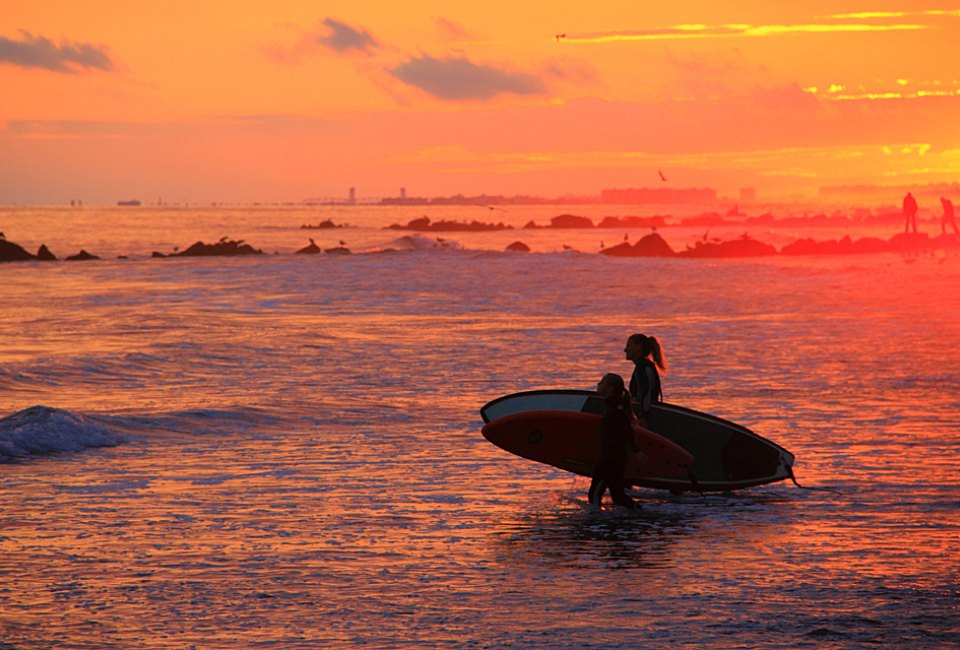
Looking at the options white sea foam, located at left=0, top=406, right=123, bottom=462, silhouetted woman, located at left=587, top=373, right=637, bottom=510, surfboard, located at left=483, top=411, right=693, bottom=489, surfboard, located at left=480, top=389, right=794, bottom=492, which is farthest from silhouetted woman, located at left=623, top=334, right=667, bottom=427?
white sea foam, located at left=0, top=406, right=123, bottom=462

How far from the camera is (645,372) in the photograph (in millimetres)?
13180

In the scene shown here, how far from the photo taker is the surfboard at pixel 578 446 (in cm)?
1295

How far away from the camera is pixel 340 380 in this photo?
23.5 m

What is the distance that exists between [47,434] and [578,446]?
7.60 m

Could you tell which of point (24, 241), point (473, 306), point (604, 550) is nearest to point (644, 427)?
point (604, 550)

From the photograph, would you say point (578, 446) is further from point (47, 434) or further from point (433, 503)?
point (47, 434)

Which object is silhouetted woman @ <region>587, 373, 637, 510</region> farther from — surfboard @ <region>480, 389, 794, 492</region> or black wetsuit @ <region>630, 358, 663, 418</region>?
surfboard @ <region>480, 389, 794, 492</region>

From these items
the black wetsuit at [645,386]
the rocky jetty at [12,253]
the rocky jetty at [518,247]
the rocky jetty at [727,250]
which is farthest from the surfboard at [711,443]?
the rocky jetty at [518,247]

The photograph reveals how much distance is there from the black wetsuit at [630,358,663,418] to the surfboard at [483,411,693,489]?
A: 325mm

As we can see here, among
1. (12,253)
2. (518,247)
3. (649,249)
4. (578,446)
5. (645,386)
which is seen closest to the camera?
(578,446)

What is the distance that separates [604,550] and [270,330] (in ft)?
81.0

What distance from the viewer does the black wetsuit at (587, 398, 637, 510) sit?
12484mm

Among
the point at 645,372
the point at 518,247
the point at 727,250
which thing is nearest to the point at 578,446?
the point at 645,372

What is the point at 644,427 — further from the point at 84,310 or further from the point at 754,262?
the point at 754,262
